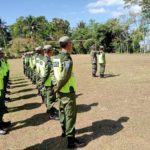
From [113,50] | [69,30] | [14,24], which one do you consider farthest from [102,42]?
[14,24]

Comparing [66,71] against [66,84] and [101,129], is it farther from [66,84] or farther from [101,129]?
[101,129]

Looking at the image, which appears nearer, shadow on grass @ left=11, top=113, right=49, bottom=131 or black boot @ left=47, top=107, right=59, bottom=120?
shadow on grass @ left=11, top=113, right=49, bottom=131

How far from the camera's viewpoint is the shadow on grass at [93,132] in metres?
7.86

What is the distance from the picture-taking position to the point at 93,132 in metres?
8.54

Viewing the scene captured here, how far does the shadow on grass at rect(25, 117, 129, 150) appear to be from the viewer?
7.86m

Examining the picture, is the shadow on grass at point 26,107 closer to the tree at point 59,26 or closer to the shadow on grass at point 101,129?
the shadow on grass at point 101,129

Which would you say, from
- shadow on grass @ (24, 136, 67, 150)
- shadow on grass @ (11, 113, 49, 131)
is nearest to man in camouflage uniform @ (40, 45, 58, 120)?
shadow on grass @ (11, 113, 49, 131)

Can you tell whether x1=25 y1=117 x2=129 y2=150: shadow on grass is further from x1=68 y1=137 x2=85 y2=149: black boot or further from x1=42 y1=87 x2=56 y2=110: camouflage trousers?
x1=42 y1=87 x2=56 y2=110: camouflage trousers

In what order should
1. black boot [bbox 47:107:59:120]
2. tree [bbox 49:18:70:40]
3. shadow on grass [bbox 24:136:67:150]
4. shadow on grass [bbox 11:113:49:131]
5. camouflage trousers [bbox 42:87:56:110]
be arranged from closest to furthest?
shadow on grass [bbox 24:136:67:150], shadow on grass [bbox 11:113:49:131], camouflage trousers [bbox 42:87:56:110], black boot [bbox 47:107:59:120], tree [bbox 49:18:70:40]

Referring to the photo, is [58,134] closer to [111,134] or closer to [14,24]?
[111,134]

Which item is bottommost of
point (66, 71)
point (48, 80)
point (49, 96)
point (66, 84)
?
point (49, 96)

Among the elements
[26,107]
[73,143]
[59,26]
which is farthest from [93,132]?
[59,26]

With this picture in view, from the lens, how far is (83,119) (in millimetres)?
9797

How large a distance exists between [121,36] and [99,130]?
244 feet
